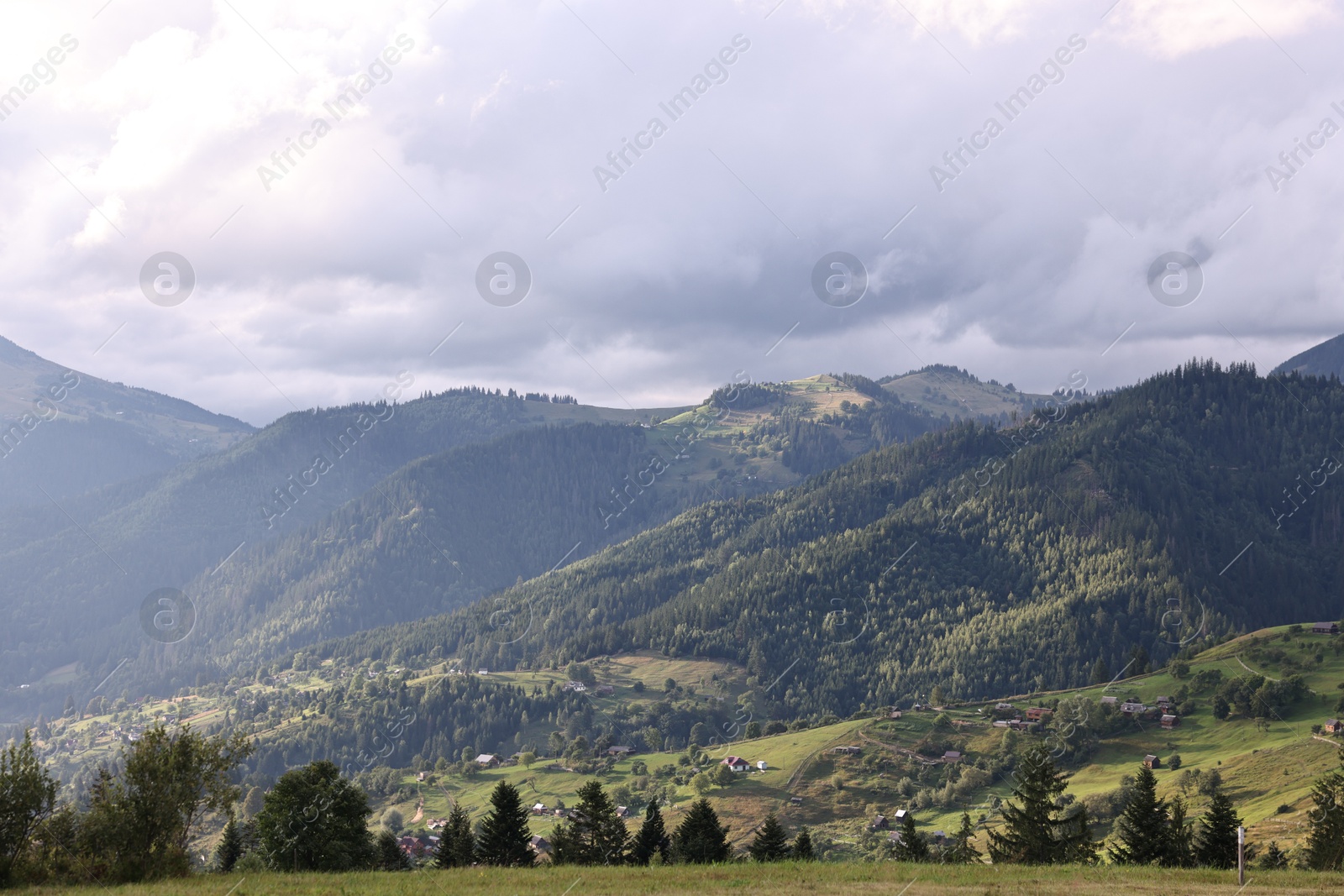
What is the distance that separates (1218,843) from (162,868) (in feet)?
252

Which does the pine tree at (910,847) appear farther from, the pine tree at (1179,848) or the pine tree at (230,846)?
the pine tree at (230,846)

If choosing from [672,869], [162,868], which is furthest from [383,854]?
[672,869]

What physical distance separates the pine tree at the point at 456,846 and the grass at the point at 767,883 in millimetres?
25293

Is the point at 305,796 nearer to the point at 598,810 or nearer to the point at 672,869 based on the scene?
the point at 598,810

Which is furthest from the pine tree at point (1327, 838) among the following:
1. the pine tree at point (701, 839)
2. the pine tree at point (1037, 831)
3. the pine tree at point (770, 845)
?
the pine tree at point (701, 839)

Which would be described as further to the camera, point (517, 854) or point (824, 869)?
point (517, 854)

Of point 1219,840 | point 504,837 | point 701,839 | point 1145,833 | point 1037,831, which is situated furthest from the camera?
point 701,839

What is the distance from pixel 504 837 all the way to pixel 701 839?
17.4 m

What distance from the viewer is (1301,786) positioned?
182m

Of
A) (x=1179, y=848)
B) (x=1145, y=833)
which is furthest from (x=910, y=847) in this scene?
(x=1179, y=848)

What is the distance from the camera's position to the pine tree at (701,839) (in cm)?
8512

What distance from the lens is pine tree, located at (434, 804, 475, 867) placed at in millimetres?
86500

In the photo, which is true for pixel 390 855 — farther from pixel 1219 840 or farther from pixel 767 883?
pixel 1219 840

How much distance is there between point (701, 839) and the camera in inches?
3462
